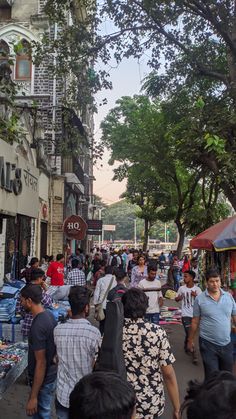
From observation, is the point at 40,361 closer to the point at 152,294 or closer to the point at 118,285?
the point at 118,285

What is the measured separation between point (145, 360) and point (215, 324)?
74.1 inches

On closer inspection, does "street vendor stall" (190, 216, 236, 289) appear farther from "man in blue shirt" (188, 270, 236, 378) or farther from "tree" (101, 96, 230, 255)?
"tree" (101, 96, 230, 255)

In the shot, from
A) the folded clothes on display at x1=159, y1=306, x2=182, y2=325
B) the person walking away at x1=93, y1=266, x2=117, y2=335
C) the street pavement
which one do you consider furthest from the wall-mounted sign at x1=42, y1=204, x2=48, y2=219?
the person walking away at x1=93, y1=266, x2=117, y2=335

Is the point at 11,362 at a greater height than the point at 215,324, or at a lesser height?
lesser

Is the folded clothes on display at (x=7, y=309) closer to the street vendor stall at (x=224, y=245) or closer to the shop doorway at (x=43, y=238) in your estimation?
the street vendor stall at (x=224, y=245)

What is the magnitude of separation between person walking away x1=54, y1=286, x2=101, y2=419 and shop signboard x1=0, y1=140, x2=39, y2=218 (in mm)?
3547

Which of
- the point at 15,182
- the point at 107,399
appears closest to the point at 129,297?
the point at 107,399

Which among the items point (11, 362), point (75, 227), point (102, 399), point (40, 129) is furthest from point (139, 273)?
point (40, 129)

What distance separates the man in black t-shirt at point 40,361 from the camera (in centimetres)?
385

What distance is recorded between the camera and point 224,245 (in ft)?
25.4

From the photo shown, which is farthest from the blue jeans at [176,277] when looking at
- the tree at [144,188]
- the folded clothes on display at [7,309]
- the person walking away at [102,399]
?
the person walking away at [102,399]

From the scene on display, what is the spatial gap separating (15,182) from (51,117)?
1267 cm

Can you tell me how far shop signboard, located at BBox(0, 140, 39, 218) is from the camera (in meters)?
7.02

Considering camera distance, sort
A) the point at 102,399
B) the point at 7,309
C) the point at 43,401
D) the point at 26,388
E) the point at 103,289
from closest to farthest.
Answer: the point at 102,399 < the point at 43,401 < the point at 26,388 < the point at 7,309 < the point at 103,289
